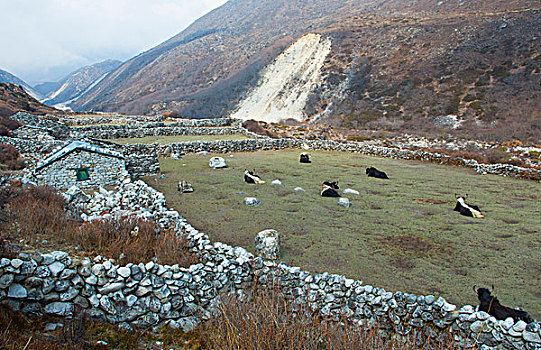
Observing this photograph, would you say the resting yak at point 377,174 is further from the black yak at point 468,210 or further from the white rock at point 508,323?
the white rock at point 508,323

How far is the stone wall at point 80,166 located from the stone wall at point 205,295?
7743mm

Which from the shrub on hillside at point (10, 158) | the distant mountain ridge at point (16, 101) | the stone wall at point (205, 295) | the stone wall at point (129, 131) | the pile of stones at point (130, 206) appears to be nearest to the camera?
the stone wall at point (205, 295)

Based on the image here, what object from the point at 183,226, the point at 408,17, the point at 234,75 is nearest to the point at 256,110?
the point at 234,75

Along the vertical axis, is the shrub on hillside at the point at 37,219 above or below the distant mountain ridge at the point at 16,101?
below

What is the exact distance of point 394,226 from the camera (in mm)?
8484

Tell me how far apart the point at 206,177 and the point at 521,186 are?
13138 mm

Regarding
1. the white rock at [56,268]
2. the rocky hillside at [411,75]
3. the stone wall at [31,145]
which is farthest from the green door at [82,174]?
the rocky hillside at [411,75]

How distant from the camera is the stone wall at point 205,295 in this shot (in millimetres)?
3986

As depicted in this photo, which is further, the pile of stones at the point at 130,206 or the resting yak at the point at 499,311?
the pile of stones at the point at 130,206

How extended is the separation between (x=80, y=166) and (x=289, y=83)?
54.0m

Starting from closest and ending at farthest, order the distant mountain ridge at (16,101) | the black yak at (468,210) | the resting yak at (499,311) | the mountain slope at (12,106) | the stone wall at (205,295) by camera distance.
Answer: the stone wall at (205,295) → the resting yak at (499,311) → the black yak at (468,210) → the mountain slope at (12,106) → the distant mountain ridge at (16,101)

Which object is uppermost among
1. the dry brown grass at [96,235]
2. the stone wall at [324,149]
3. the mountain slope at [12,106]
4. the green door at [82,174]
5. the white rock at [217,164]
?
the mountain slope at [12,106]

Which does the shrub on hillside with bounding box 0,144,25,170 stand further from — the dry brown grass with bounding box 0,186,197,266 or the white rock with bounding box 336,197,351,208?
the white rock with bounding box 336,197,351,208

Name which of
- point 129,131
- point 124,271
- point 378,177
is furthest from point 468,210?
point 129,131
